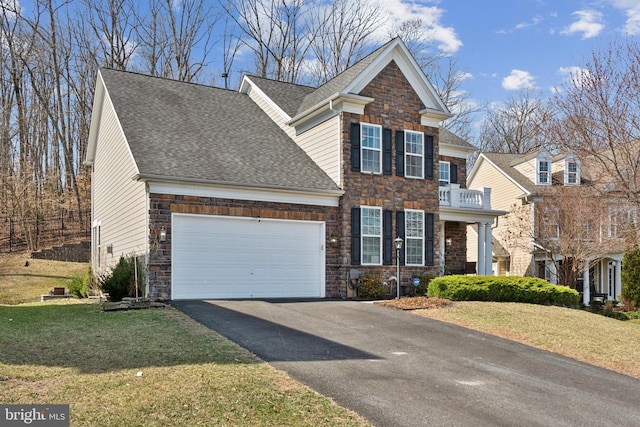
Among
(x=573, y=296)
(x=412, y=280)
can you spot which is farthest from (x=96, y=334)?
(x=573, y=296)

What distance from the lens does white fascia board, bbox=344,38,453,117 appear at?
18.9 metres

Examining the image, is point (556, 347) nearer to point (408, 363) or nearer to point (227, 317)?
point (408, 363)

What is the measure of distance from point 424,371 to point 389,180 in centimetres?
1103

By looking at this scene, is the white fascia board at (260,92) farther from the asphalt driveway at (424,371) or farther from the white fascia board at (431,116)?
the asphalt driveway at (424,371)

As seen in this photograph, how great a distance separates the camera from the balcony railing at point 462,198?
22734 mm

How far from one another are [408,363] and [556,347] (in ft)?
12.9

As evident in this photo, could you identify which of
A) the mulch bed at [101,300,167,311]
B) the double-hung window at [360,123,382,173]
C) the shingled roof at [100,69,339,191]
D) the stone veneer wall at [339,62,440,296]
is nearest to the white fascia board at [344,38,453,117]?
the stone veneer wall at [339,62,440,296]

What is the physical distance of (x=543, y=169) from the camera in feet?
101

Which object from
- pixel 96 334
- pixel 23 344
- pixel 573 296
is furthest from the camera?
A: pixel 573 296

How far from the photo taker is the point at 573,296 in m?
18.1

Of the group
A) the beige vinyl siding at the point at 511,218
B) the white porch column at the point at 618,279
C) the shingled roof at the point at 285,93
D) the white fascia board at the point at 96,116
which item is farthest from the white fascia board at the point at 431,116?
the white porch column at the point at 618,279

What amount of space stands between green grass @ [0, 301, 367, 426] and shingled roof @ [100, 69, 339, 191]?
21.2ft

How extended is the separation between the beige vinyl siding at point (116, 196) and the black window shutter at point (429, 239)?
9.37 metres

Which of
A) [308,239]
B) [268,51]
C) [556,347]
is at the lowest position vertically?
[556,347]
